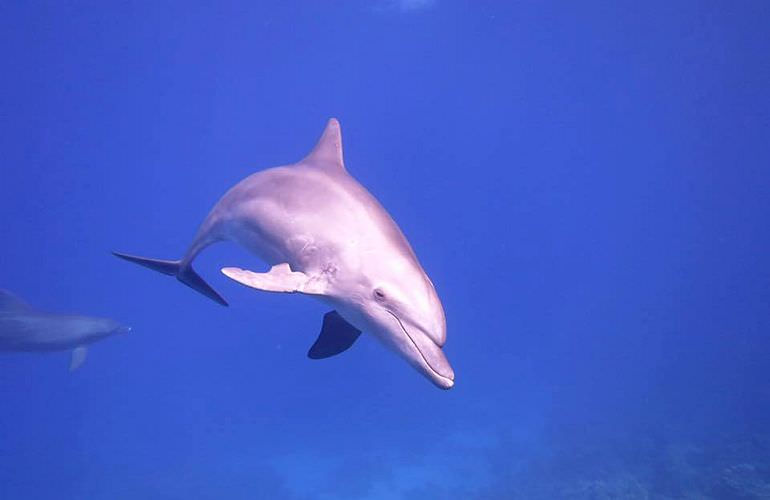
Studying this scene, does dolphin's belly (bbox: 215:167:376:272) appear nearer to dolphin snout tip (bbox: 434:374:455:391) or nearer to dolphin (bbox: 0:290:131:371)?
dolphin snout tip (bbox: 434:374:455:391)

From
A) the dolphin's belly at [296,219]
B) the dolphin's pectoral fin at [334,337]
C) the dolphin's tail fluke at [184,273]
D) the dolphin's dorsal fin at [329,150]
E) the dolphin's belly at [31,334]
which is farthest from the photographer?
the dolphin's belly at [31,334]

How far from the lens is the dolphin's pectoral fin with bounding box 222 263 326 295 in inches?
152

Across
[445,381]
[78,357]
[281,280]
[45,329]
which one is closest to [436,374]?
[445,381]

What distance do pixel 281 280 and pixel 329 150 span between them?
199cm

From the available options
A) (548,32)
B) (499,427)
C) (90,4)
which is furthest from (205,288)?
(548,32)

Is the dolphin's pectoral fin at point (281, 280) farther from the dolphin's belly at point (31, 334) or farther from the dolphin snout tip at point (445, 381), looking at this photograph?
the dolphin's belly at point (31, 334)

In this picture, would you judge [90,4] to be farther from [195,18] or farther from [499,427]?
[499,427]

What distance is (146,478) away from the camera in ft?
66.7

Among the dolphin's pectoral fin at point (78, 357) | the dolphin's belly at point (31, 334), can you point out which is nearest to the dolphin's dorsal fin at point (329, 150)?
the dolphin's belly at point (31, 334)

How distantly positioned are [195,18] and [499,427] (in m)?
23.7

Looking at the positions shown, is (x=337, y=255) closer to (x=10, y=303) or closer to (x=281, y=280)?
(x=281, y=280)

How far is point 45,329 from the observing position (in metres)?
12.6

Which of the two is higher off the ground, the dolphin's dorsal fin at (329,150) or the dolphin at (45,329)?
the dolphin's dorsal fin at (329,150)

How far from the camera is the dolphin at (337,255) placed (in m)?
3.46
